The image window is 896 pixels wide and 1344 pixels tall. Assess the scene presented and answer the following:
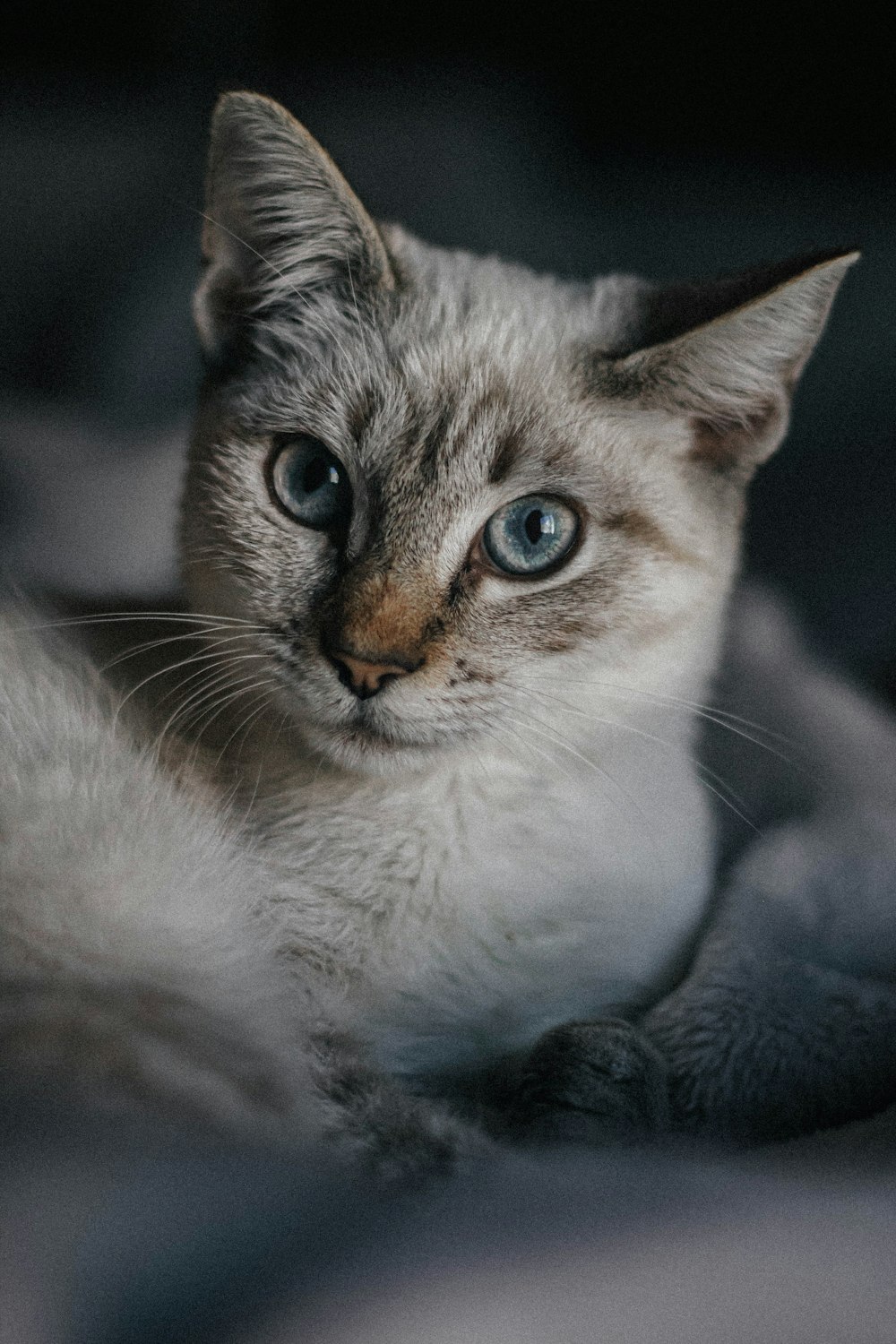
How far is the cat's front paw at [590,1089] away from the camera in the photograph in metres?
0.74

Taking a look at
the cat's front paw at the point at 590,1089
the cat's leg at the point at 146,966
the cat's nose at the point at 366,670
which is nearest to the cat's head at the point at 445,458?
the cat's nose at the point at 366,670

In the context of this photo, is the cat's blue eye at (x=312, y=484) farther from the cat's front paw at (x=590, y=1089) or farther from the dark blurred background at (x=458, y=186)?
the cat's front paw at (x=590, y=1089)

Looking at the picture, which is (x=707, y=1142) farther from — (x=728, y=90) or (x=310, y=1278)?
(x=728, y=90)

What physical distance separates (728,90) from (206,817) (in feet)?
2.69

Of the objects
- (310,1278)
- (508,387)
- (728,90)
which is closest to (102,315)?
(508,387)

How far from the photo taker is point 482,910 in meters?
0.89

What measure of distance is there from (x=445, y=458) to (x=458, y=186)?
47cm

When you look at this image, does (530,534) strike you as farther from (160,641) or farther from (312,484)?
(160,641)

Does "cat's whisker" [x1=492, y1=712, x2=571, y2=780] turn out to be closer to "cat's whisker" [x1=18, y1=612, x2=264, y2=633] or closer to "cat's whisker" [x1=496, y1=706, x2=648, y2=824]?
"cat's whisker" [x1=496, y1=706, x2=648, y2=824]

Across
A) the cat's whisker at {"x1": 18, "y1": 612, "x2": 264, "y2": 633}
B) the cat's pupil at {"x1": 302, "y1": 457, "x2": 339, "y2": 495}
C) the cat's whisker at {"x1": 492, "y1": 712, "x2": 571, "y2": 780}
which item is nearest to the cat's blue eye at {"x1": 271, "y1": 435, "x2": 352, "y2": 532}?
the cat's pupil at {"x1": 302, "y1": 457, "x2": 339, "y2": 495}

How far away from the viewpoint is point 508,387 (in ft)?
2.94

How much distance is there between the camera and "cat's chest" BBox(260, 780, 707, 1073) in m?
0.85

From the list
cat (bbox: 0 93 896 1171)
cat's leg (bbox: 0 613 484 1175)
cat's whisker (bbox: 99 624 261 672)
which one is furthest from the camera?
cat's whisker (bbox: 99 624 261 672)

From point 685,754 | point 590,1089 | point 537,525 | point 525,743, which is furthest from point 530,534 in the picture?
point 590,1089
